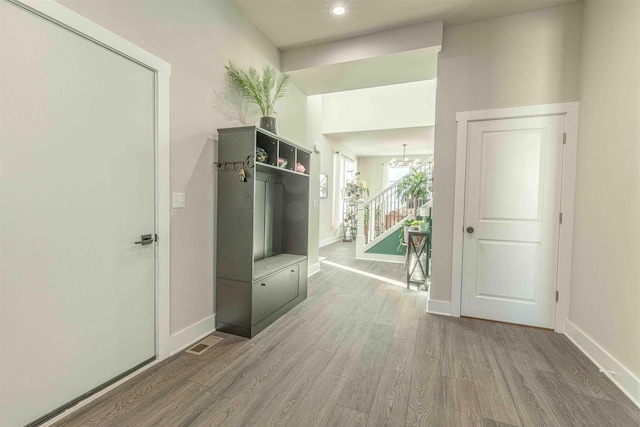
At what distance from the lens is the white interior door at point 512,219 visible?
2783mm

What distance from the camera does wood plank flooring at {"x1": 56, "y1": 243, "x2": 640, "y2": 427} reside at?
1.61 meters

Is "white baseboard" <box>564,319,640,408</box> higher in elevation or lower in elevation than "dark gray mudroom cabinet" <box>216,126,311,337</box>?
lower

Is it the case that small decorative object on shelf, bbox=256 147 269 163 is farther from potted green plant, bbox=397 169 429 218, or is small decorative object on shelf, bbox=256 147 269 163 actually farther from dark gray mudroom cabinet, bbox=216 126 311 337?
potted green plant, bbox=397 169 429 218

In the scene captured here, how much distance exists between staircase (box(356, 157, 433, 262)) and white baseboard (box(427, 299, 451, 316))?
8.84ft

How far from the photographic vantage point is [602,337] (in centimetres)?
215

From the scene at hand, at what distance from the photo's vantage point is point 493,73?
2.90 metres

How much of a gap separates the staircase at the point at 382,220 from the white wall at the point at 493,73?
267cm

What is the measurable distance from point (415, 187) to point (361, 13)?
10.3 feet

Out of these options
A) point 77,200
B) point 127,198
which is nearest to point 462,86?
point 127,198

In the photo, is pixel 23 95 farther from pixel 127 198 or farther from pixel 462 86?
pixel 462 86

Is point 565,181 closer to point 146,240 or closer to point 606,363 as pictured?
point 606,363

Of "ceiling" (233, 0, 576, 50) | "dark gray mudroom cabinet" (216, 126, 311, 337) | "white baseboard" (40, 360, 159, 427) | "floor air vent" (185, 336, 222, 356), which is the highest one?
"ceiling" (233, 0, 576, 50)

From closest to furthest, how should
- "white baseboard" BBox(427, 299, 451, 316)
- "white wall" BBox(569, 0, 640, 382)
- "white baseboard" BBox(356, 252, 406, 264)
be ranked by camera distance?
"white wall" BBox(569, 0, 640, 382) → "white baseboard" BBox(427, 299, 451, 316) → "white baseboard" BBox(356, 252, 406, 264)

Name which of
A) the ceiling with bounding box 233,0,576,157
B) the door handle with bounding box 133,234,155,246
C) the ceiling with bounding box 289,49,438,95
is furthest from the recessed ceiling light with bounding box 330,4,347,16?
the door handle with bounding box 133,234,155,246
